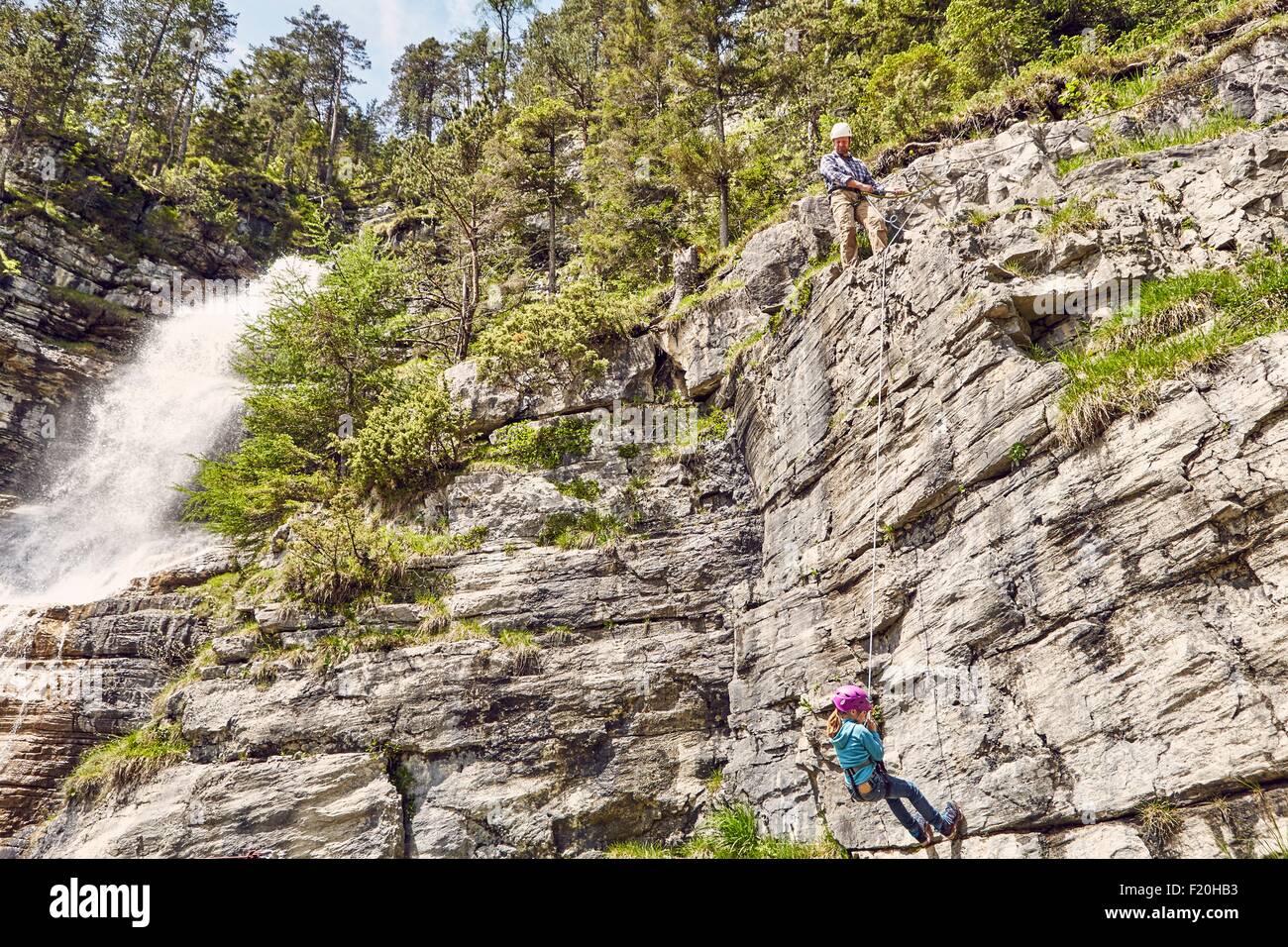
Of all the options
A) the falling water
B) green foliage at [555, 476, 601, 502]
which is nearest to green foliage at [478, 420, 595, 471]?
green foliage at [555, 476, 601, 502]

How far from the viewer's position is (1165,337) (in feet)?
25.6

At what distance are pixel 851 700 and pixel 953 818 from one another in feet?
5.44

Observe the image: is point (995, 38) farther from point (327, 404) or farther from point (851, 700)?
point (327, 404)

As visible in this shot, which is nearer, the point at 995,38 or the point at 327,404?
the point at 327,404

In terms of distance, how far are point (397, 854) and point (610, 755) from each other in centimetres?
357

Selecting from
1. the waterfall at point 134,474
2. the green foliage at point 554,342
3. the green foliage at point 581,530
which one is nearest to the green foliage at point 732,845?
the green foliage at point 581,530

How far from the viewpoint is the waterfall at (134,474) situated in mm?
18906

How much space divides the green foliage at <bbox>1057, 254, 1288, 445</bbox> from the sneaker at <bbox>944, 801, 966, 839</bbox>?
13.5 ft

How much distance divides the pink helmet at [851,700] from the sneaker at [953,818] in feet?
4.64

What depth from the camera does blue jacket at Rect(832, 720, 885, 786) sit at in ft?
22.5

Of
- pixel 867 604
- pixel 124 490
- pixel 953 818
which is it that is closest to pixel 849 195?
pixel 867 604

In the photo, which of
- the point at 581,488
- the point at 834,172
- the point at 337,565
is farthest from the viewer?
the point at 581,488

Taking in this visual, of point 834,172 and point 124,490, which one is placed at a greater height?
point 834,172
